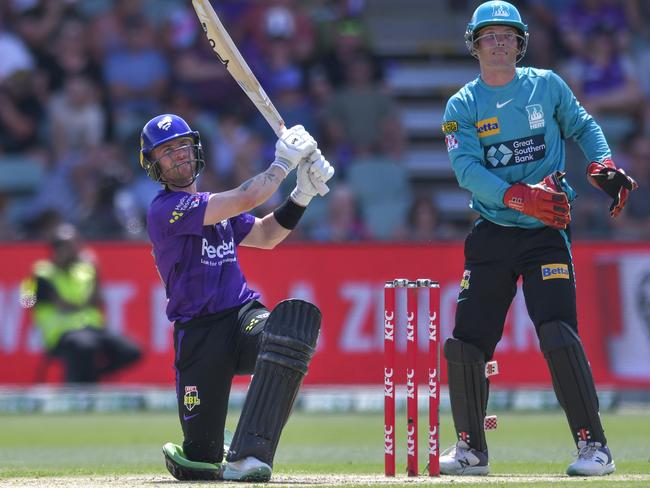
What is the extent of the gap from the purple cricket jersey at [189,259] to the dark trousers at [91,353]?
560 cm

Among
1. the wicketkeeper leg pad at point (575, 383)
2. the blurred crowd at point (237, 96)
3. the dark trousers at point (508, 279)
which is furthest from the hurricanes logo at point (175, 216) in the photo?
the blurred crowd at point (237, 96)

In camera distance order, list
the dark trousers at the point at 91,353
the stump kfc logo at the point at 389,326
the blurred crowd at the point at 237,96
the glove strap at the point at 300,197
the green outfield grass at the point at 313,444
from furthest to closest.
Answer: the blurred crowd at the point at 237,96 → the dark trousers at the point at 91,353 → the green outfield grass at the point at 313,444 → the glove strap at the point at 300,197 → the stump kfc logo at the point at 389,326

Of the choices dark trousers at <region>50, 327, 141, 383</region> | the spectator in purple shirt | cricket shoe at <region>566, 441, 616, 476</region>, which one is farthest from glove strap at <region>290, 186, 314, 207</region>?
dark trousers at <region>50, 327, 141, 383</region>

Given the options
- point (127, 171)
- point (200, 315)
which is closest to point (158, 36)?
point (127, 171)

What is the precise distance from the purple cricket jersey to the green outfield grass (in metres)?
0.95

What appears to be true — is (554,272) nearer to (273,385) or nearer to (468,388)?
(468,388)

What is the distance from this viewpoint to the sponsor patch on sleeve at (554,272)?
21.1 ft

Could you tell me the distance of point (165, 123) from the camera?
662 centimetres

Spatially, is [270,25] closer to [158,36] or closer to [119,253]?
[158,36]

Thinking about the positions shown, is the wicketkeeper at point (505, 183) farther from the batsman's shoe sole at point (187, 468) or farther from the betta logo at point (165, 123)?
the betta logo at point (165, 123)

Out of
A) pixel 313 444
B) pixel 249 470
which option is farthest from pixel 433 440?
pixel 313 444

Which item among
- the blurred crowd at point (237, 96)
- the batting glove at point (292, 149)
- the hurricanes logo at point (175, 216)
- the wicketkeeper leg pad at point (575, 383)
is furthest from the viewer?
the blurred crowd at point (237, 96)

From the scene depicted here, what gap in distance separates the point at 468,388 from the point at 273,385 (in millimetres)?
1060

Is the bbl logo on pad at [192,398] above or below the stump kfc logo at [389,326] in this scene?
below
